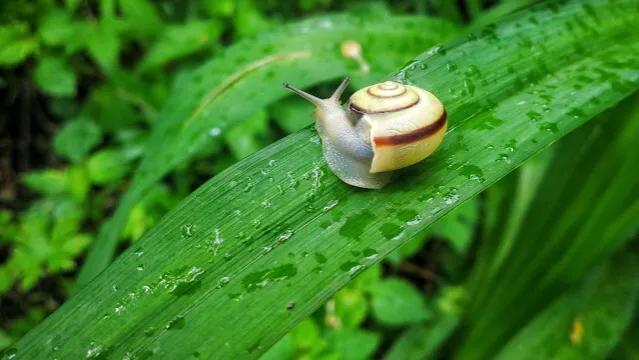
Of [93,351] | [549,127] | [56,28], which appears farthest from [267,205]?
[56,28]

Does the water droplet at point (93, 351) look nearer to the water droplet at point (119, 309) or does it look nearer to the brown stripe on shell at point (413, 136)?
the water droplet at point (119, 309)

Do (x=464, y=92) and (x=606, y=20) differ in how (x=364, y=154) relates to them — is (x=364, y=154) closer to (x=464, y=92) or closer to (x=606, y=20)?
(x=464, y=92)

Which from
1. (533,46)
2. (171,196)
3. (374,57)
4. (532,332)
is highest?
(533,46)

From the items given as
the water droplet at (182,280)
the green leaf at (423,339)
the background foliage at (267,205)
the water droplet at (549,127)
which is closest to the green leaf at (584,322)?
the background foliage at (267,205)

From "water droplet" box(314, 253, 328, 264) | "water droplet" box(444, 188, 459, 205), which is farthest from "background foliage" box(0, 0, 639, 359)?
"water droplet" box(444, 188, 459, 205)

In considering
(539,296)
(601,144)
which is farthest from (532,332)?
(601,144)

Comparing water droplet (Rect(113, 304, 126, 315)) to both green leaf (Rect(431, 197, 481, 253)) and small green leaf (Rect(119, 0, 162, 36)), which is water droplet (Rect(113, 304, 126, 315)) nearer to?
green leaf (Rect(431, 197, 481, 253))
